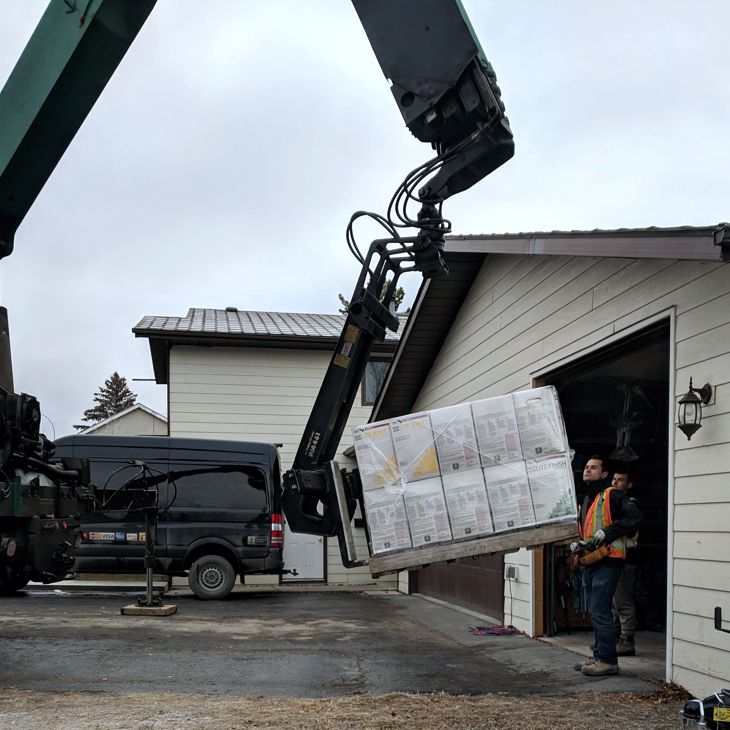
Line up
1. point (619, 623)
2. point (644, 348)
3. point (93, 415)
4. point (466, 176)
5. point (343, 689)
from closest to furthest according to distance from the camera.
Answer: point (466, 176)
point (343, 689)
point (644, 348)
point (619, 623)
point (93, 415)

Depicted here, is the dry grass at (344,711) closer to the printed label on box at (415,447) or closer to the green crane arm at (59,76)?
the printed label on box at (415,447)

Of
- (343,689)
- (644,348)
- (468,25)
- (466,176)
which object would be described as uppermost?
(468,25)

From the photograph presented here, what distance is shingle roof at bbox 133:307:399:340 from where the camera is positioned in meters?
18.9

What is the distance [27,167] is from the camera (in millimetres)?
6961

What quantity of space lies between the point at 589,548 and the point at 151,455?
31.0 feet

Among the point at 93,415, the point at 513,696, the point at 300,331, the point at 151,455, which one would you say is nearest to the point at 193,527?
the point at 151,455

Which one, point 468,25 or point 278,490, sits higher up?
point 468,25

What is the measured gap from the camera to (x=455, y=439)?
629 centimetres

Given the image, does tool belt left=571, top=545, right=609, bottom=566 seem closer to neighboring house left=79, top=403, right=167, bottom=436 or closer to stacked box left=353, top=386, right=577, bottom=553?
stacked box left=353, top=386, right=577, bottom=553

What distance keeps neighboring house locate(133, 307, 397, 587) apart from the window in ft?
A: 0.15

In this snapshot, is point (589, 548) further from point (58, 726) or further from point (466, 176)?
point (58, 726)

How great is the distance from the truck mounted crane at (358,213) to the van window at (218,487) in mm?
7619

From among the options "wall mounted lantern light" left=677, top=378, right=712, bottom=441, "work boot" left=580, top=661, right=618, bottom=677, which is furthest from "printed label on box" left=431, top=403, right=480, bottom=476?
"work boot" left=580, top=661, right=618, bottom=677

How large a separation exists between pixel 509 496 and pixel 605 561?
1.91 m
